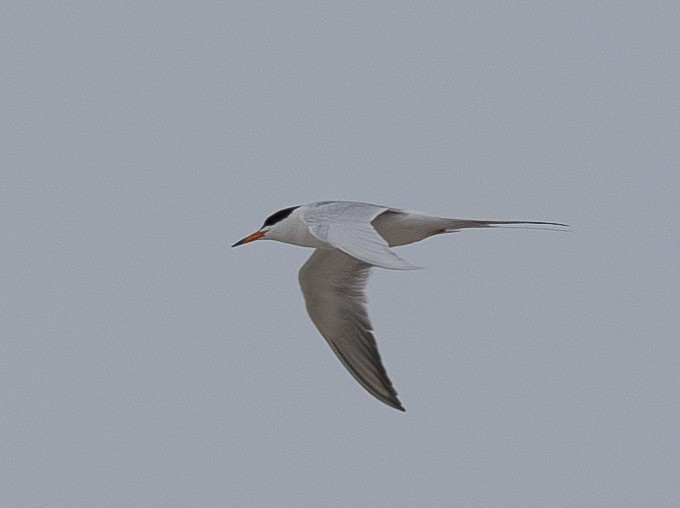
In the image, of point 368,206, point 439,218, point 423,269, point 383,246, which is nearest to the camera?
point 423,269

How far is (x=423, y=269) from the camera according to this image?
487 cm

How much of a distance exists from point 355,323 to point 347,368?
329mm

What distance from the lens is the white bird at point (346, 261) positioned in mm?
6668

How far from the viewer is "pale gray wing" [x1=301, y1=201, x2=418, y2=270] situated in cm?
546

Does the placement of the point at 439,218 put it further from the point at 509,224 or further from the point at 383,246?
the point at 383,246

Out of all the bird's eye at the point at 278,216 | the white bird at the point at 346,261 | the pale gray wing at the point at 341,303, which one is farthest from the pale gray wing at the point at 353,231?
the pale gray wing at the point at 341,303

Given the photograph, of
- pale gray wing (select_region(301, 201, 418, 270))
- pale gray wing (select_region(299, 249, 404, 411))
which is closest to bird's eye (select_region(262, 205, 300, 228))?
pale gray wing (select_region(301, 201, 418, 270))

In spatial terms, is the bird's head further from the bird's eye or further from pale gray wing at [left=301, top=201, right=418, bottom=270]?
→ pale gray wing at [left=301, top=201, right=418, bottom=270]

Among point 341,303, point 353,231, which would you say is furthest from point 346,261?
point 353,231

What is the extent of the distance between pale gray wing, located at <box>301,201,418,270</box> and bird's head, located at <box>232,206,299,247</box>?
382 millimetres

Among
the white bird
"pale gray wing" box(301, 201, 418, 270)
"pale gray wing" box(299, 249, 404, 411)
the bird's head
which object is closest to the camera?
"pale gray wing" box(301, 201, 418, 270)

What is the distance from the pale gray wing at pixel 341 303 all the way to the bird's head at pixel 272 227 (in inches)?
20.2

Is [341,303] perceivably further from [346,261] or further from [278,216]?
[278,216]

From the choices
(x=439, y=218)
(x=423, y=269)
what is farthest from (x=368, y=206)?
(x=423, y=269)
